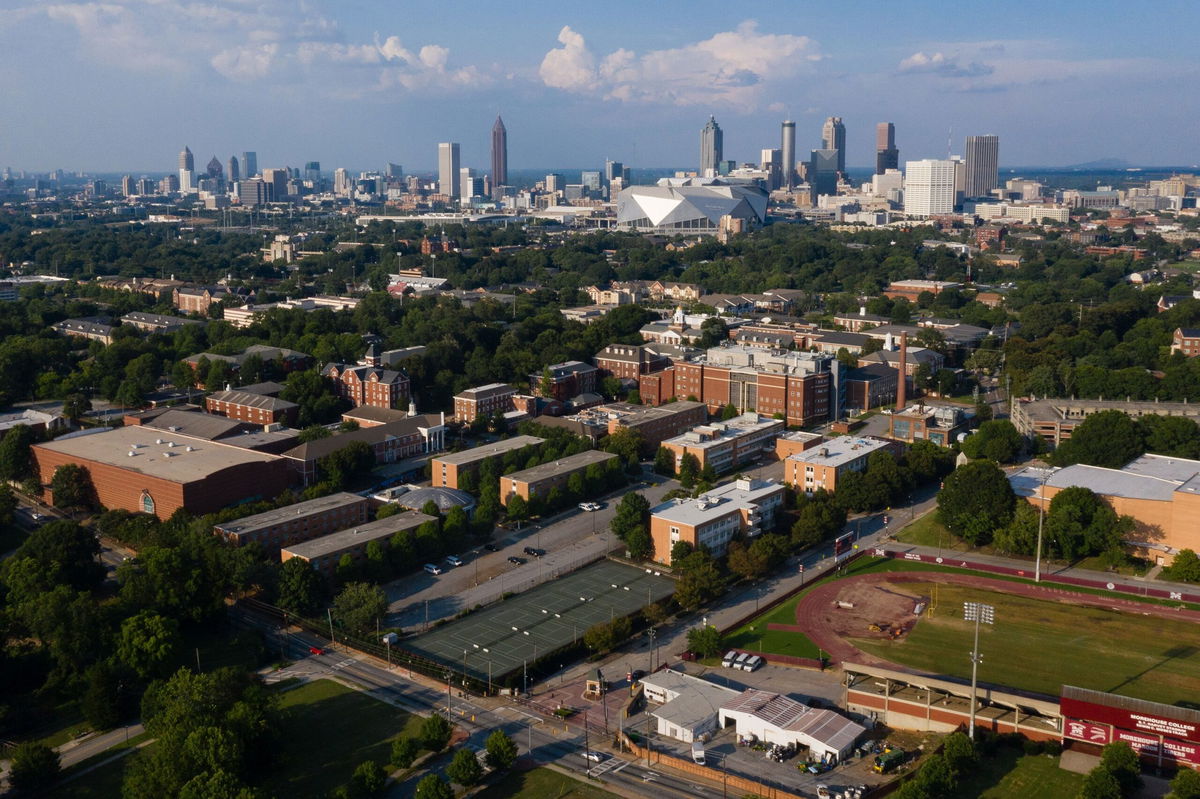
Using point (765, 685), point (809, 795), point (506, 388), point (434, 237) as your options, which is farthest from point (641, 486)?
point (434, 237)

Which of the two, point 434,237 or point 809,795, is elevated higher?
point 434,237

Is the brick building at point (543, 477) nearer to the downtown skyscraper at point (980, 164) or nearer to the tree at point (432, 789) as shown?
the tree at point (432, 789)

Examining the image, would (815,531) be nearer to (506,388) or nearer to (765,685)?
(765,685)

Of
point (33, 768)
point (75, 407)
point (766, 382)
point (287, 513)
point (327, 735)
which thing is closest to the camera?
point (33, 768)

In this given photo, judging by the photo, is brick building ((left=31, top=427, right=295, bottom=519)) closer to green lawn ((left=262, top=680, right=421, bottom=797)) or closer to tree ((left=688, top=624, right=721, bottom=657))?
green lawn ((left=262, top=680, right=421, bottom=797))

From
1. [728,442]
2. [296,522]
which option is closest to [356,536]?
Result: [296,522]

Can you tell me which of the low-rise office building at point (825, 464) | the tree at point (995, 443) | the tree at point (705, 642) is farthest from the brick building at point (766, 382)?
the tree at point (705, 642)

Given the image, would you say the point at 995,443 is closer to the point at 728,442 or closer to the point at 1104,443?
the point at 1104,443
